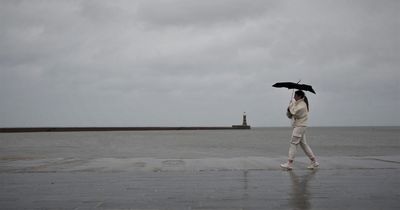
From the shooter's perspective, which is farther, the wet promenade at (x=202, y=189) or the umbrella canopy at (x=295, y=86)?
the umbrella canopy at (x=295, y=86)

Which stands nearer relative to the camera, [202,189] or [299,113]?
[202,189]

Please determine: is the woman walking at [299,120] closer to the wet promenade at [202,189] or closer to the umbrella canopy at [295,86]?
the umbrella canopy at [295,86]

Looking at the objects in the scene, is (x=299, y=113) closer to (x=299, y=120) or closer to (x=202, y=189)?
(x=299, y=120)

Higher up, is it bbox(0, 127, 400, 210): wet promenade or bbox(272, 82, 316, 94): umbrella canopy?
bbox(272, 82, 316, 94): umbrella canopy

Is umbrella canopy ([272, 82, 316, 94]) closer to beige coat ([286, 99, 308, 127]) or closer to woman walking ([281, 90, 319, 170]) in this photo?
woman walking ([281, 90, 319, 170])

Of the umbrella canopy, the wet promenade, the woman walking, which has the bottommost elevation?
the wet promenade

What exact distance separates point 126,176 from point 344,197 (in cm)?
423

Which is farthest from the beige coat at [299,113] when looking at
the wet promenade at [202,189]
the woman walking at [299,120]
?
the wet promenade at [202,189]

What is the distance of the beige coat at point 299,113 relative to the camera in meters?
9.21

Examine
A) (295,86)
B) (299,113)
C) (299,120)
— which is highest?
(295,86)

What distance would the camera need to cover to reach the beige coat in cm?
921

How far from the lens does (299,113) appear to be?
9250mm

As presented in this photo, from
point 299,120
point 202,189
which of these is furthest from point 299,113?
point 202,189

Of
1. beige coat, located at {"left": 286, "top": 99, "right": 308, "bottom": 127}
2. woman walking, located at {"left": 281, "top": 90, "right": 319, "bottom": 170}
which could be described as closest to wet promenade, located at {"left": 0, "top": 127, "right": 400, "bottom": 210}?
woman walking, located at {"left": 281, "top": 90, "right": 319, "bottom": 170}
